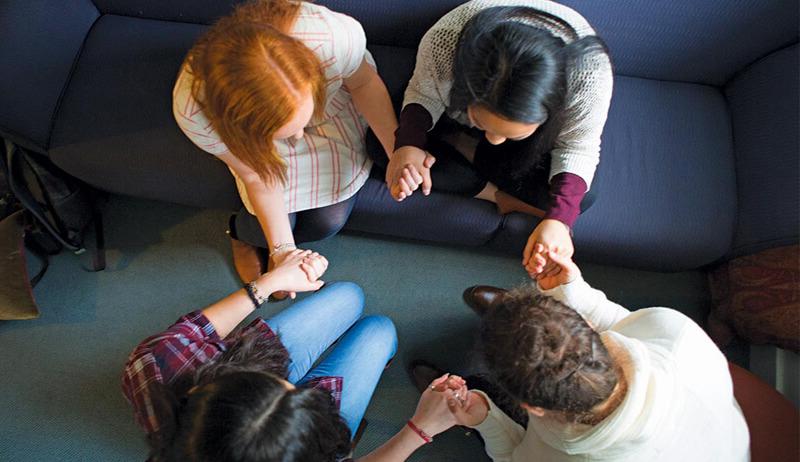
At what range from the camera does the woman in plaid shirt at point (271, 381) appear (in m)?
0.70

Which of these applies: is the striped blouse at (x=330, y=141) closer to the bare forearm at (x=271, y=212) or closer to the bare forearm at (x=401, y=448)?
the bare forearm at (x=271, y=212)

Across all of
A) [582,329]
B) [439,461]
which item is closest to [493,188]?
[582,329]

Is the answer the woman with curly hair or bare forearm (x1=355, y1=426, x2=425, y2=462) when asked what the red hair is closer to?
the woman with curly hair

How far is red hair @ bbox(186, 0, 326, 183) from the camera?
32.6 inches

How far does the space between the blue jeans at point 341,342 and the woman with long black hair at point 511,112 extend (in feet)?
1.22

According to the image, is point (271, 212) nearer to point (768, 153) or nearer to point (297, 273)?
point (297, 273)

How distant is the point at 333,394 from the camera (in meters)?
1.11

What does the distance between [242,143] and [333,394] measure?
599 millimetres

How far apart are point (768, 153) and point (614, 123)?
0.40m

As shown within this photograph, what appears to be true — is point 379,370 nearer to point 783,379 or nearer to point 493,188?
point 493,188

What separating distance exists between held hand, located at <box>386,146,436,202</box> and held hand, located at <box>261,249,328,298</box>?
0.89 ft

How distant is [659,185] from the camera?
131 centimetres

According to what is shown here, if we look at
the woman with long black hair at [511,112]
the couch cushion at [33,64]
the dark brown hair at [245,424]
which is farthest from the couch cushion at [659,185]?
the couch cushion at [33,64]

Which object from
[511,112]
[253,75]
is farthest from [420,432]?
[253,75]
